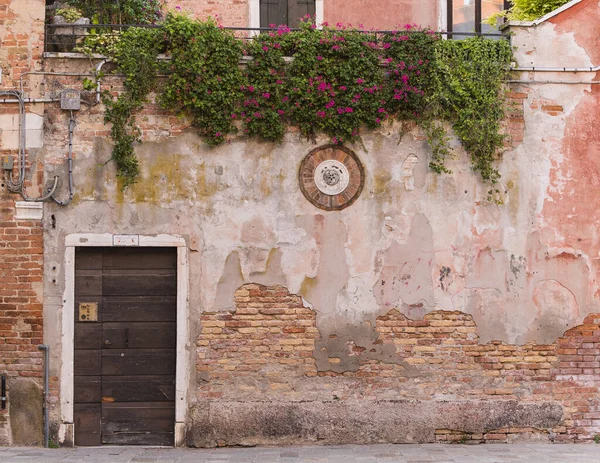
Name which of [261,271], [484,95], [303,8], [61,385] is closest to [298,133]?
[261,271]

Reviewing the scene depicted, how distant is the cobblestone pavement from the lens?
22.9 feet

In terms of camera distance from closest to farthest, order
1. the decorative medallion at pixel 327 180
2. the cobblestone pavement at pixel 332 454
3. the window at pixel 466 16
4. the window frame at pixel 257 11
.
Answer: the cobblestone pavement at pixel 332 454 → the decorative medallion at pixel 327 180 → the window frame at pixel 257 11 → the window at pixel 466 16

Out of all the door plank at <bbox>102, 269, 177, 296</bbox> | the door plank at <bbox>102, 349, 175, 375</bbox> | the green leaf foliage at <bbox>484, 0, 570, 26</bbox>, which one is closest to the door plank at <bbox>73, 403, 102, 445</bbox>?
the door plank at <bbox>102, 349, 175, 375</bbox>

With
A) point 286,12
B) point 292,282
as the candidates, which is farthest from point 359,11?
point 292,282

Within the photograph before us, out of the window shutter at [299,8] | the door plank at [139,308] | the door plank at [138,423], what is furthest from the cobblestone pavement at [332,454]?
the window shutter at [299,8]

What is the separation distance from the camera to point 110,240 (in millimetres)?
7566

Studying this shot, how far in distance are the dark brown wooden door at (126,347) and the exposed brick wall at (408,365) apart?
Answer: 434 mm

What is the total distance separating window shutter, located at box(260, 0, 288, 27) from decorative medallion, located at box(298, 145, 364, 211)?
263 cm

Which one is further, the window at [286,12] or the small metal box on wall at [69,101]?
the window at [286,12]

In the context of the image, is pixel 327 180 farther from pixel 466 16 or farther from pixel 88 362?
pixel 466 16

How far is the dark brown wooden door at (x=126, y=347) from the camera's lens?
25.0ft

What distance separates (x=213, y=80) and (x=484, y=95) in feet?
8.89

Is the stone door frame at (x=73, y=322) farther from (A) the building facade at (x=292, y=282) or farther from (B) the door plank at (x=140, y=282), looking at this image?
(B) the door plank at (x=140, y=282)

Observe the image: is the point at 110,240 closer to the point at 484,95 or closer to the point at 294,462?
the point at 294,462
